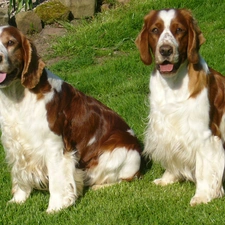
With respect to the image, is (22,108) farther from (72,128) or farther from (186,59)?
(186,59)

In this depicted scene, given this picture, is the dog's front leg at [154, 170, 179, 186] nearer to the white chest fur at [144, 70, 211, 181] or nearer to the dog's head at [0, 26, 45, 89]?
the white chest fur at [144, 70, 211, 181]

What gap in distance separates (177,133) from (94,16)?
23.1 feet

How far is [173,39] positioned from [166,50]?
13 centimetres

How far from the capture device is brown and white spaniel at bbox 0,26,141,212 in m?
4.79

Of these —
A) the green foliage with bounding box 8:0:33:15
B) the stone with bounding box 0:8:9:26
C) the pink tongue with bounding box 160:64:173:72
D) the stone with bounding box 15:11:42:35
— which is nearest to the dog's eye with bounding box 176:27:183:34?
the pink tongue with bounding box 160:64:173:72

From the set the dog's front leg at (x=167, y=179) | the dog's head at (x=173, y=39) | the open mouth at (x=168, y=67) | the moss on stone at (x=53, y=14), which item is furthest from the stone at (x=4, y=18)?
the open mouth at (x=168, y=67)

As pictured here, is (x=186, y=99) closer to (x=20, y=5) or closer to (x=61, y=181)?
(x=61, y=181)

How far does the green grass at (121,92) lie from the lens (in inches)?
188

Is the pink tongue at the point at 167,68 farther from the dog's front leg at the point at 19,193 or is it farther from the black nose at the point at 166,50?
the dog's front leg at the point at 19,193

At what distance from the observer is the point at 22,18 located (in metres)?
11.3

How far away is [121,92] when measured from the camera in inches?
320

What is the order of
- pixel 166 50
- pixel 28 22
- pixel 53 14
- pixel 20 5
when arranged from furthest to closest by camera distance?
pixel 53 14
pixel 28 22
pixel 20 5
pixel 166 50

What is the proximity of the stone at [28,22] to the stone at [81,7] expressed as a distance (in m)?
0.82

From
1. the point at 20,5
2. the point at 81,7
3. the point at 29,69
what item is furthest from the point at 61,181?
the point at 81,7
